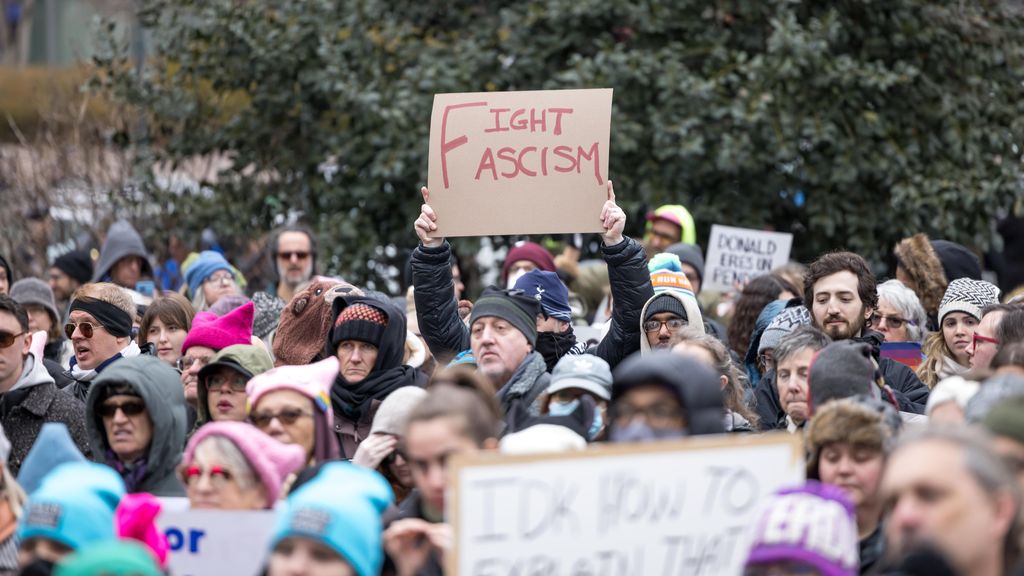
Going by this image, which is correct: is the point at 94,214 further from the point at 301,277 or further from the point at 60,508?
the point at 60,508

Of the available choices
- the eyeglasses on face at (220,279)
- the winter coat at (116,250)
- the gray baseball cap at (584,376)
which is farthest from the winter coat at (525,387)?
the winter coat at (116,250)

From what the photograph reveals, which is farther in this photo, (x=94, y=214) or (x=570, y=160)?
(x=94, y=214)

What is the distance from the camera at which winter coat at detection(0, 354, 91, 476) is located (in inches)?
256

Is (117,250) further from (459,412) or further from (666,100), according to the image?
(459,412)

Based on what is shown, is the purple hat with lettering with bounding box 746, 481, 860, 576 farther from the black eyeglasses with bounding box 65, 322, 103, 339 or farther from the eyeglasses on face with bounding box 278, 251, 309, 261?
the eyeglasses on face with bounding box 278, 251, 309, 261

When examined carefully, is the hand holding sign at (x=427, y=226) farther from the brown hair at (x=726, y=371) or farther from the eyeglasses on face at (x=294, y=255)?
the eyeglasses on face at (x=294, y=255)

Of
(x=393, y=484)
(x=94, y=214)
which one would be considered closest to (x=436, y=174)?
(x=393, y=484)

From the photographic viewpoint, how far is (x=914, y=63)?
11.2m

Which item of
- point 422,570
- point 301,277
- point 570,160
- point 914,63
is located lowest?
point 422,570

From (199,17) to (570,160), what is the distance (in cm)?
557

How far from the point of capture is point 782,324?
7.45 meters

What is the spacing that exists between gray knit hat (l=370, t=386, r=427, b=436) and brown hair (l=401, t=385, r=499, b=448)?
43.6 inches

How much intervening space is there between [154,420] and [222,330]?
56.2 inches

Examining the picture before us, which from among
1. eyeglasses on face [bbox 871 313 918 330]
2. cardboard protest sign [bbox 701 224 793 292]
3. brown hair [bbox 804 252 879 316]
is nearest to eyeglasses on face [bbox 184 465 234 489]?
brown hair [bbox 804 252 879 316]
